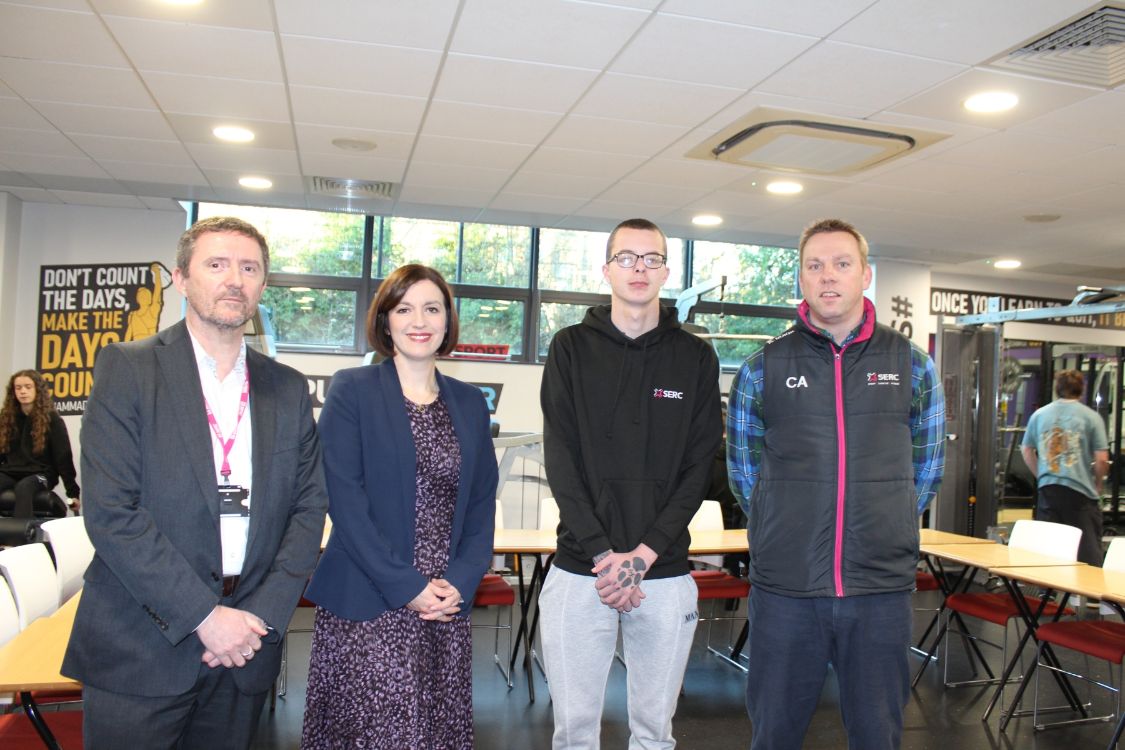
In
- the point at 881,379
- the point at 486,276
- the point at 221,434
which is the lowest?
the point at 221,434

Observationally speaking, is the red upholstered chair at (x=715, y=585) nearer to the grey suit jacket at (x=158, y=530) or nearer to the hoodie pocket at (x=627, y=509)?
the hoodie pocket at (x=627, y=509)

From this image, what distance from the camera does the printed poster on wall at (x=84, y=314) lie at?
7715 millimetres

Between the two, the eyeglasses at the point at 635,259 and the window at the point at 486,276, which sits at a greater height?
the window at the point at 486,276

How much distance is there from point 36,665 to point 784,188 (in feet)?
17.3

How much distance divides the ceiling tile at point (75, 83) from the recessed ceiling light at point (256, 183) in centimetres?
167

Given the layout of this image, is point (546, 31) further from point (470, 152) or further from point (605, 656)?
point (605, 656)

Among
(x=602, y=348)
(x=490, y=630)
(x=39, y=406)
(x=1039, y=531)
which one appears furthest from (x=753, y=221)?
(x=39, y=406)

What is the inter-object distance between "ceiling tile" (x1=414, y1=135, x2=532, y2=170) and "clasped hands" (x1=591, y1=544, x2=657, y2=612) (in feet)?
12.0

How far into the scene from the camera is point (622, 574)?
219 centimetres

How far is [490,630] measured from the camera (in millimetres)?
5676

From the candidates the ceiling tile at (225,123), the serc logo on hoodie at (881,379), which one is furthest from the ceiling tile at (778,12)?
the ceiling tile at (225,123)

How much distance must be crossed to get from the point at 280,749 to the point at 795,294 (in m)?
7.63

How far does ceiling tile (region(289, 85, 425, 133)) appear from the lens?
4523 millimetres

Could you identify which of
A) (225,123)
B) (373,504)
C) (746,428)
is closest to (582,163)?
(225,123)
